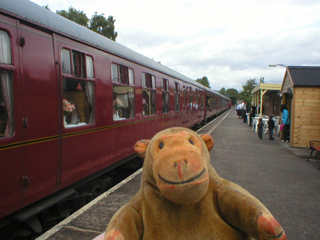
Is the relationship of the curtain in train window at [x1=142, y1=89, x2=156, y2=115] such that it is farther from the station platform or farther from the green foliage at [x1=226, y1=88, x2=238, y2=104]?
the green foliage at [x1=226, y1=88, x2=238, y2=104]

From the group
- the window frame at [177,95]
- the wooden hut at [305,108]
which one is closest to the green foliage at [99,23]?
the window frame at [177,95]

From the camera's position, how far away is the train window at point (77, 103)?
3680 millimetres

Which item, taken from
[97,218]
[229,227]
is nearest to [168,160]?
[229,227]

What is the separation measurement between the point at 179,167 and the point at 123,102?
13.7ft

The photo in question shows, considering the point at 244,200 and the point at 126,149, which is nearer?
the point at 244,200

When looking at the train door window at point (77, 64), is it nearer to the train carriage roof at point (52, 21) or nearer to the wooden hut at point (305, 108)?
the train carriage roof at point (52, 21)

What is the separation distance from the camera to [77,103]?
3.93 metres

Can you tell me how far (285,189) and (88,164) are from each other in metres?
3.85

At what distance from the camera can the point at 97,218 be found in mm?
3512

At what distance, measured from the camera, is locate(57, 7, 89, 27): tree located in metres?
40.9

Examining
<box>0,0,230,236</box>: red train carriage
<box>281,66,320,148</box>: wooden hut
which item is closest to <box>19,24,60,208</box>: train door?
<box>0,0,230,236</box>: red train carriage

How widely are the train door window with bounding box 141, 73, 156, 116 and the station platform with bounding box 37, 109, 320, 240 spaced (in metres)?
2.11

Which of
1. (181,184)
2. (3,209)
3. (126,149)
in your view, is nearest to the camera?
(181,184)

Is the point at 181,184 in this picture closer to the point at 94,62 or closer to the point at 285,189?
the point at 94,62
